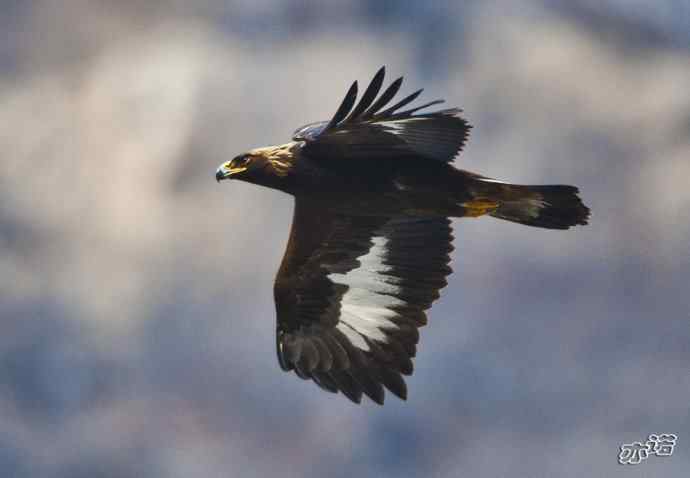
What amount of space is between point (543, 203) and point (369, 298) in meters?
2.23

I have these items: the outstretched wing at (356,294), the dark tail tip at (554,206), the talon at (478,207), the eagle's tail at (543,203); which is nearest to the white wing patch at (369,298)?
the outstretched wing at (356,294)

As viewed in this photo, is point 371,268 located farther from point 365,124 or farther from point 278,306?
point 365,124

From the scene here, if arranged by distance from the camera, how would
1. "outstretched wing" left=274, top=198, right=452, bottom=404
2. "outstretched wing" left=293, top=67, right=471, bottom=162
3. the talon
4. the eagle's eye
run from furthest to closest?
1. "outstretched wing" left=274, top=198, right=452, bottom=404
2. the eagle's eye
3. the talon
4. "outstretched wing" left=293, top=67, right=471, bottom=162

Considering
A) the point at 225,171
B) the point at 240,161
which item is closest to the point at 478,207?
the point at 240,161

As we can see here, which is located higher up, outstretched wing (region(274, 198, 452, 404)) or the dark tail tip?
the dark tail tip

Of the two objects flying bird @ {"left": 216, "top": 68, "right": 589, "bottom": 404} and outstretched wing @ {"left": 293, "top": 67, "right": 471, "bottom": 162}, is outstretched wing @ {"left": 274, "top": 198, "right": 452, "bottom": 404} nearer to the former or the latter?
flying bird @ {"left": 216, "top": 68, "right": 589, "bottom": 404}

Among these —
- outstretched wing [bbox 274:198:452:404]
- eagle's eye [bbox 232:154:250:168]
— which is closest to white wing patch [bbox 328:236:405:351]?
outstretched wing [bbox 274:198:452:404]

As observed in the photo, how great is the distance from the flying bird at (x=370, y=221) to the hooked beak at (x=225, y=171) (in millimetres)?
13

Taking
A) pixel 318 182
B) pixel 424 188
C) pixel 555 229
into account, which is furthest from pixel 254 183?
pixel 555 229

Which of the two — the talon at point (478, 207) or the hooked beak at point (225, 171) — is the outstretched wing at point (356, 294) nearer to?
the talon at point (478, 207)

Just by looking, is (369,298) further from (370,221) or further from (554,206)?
(554,206)

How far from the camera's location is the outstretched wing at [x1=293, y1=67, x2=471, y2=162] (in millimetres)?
13562

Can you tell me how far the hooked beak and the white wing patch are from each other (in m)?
1.77

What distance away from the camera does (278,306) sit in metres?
16.2
